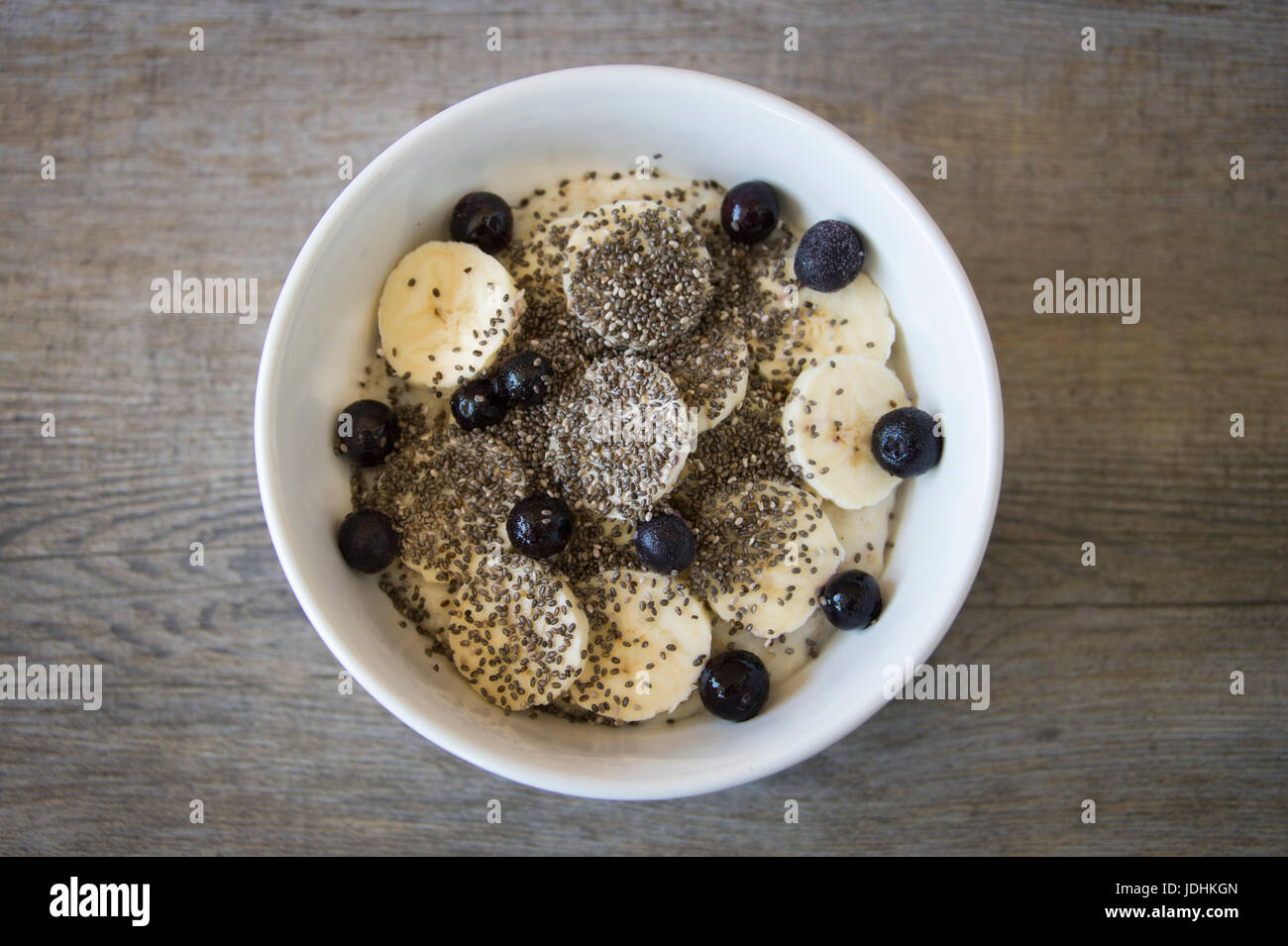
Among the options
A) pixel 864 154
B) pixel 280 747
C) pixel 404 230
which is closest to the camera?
pixel 864 154

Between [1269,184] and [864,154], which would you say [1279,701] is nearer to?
[1269,184]

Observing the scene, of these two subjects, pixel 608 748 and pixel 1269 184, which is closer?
pixel 608 748

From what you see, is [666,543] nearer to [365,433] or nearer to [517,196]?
[365,433]

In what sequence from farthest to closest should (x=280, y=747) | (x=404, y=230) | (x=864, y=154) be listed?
1. (x=280, y=747)
2. (x=404, y=230)
3. (x=864, y=154)

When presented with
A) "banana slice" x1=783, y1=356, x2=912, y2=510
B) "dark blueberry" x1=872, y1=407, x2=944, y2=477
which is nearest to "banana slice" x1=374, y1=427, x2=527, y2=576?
"banana slice" x1=783, y1=356, x2=912, y2=510
